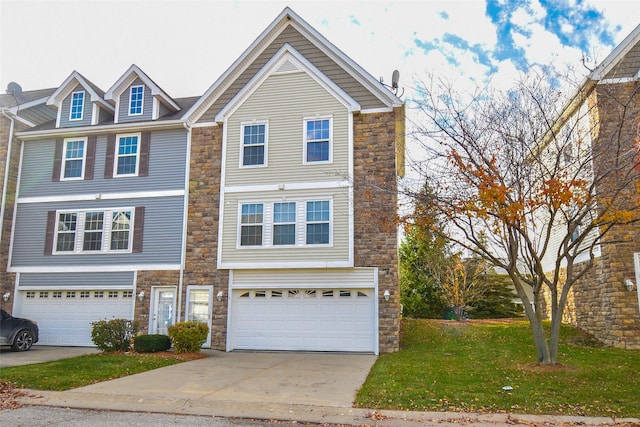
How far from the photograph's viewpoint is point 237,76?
1734 cm

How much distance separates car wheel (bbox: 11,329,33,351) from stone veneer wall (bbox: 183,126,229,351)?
480 centimetres

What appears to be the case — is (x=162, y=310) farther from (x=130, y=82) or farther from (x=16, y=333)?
(x=130, y=82)

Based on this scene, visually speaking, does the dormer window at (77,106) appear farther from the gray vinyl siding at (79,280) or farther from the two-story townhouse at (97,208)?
the gray vinyl siding at (79,280)

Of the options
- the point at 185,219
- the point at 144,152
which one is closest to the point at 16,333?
the point at 185,219

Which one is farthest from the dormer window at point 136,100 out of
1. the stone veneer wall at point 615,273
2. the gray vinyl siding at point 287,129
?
the stone veneer wall at point 615,273

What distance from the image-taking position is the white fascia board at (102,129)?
17344 mm

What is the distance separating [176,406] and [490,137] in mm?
8720

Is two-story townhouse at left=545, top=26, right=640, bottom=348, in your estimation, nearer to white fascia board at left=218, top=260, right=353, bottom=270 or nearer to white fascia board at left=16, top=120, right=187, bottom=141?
white fascia board at left=218, top=260, right=353, bottom=270

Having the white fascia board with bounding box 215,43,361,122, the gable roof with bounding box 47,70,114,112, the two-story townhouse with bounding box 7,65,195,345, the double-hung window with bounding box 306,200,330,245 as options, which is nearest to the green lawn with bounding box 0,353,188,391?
the two-story townhouse with bounding box 7,65,195,345

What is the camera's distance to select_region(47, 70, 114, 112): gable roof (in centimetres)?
1838

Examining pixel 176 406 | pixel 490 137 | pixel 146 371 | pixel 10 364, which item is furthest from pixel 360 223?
pixel 10 364

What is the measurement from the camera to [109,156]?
17.8m

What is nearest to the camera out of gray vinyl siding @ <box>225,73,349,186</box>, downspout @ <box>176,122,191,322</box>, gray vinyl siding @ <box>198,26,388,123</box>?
gray vinyl siding @ <box>225,73,349,186</box>

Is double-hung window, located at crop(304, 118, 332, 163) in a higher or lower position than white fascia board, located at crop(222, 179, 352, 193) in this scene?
higher
